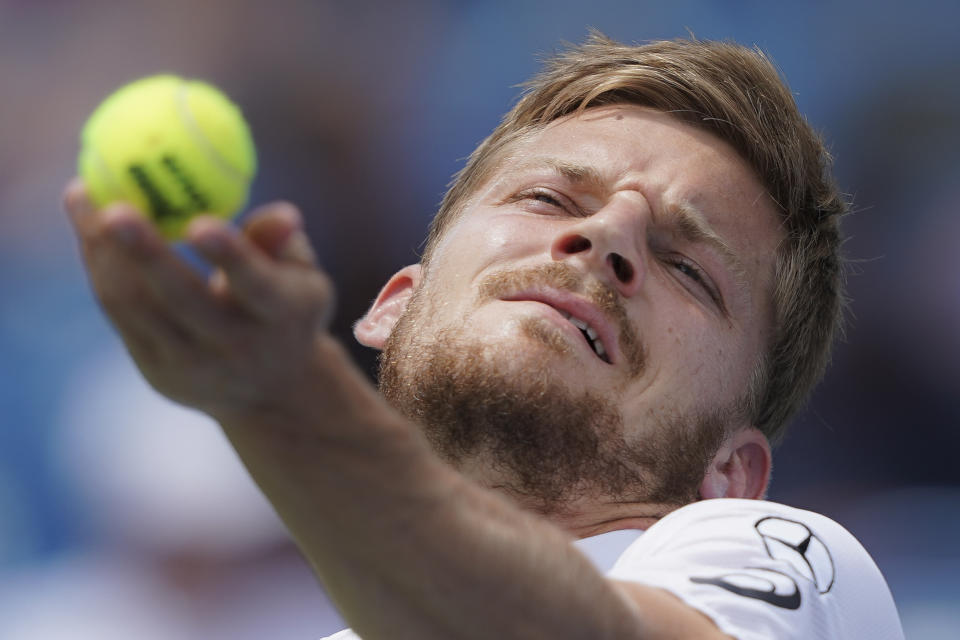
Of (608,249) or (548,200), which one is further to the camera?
(548,200)

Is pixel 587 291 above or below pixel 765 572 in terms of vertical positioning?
above

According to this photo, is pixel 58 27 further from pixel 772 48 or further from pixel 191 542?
pixel 772 48

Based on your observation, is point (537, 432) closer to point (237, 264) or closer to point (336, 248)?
point (237, 264)

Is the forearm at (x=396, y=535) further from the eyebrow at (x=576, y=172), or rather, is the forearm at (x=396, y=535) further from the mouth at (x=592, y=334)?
the eyebrow at (x=576, y=172)

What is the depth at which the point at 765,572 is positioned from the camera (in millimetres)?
1859

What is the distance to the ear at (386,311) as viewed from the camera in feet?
11.5

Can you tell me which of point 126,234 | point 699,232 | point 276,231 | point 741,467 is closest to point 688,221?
point 699,232

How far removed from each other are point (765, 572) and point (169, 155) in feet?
4.12

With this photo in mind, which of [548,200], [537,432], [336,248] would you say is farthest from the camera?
[336,248]

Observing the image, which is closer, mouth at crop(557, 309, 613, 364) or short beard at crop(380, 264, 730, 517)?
short beard at crop(380, 264, 730, 517)

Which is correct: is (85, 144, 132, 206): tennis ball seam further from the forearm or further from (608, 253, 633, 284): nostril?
(608, 253, 633, 284): nostril

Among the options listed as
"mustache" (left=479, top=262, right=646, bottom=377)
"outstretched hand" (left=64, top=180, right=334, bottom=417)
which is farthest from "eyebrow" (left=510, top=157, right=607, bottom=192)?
"outstretched hand" (left=64, top=180, right=334, bottom=417)

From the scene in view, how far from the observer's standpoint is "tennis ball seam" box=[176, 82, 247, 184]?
1584 mm

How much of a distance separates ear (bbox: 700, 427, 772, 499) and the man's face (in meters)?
0.10
